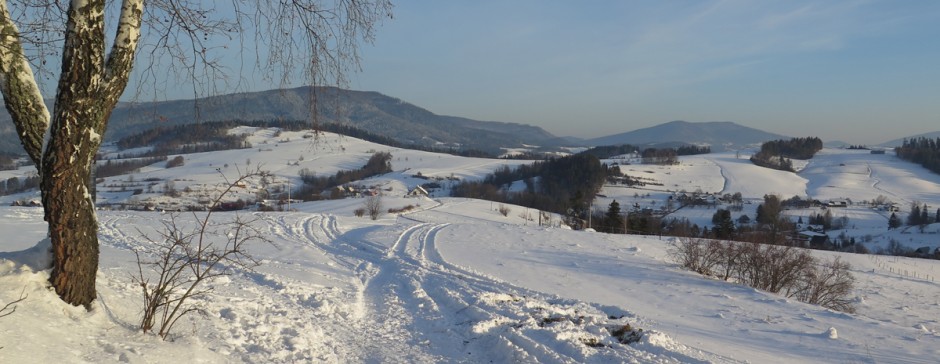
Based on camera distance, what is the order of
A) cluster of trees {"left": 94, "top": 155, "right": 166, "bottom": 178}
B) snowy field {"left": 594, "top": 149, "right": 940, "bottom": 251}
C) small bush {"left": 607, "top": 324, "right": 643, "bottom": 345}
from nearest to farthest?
1. small bush {"left": 607, "top": 324, "right": 643, "bottom": 345}
2. snowy field {"left": 594, "top": 149, "right": 940, "bottom": 251}
3. cluster of trees {"left": 94, "top": 155, "right": 166, "bottom": 178}

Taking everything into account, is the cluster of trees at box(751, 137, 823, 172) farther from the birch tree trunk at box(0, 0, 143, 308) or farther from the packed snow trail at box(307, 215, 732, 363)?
the birch tree trunk at box(0, 0, 143, 308)

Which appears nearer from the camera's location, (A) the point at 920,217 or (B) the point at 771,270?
(B) the point at 771,270

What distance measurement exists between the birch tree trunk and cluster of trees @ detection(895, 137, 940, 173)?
161 metres

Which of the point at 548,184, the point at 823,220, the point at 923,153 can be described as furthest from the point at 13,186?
the point at 923,153

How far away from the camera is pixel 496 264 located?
20.0 metres

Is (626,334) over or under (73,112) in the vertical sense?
under

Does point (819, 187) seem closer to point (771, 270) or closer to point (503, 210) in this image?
point (503, 210)

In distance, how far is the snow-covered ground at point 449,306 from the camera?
15.4 feet

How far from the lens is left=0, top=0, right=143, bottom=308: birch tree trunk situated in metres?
4.04

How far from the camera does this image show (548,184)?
108 metres

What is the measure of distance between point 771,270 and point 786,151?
16439 centimetres

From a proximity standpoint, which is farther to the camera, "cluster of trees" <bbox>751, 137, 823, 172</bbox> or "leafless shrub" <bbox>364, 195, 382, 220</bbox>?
"cluster of trees" <bbox>751, 137, 823, 172</bbox>

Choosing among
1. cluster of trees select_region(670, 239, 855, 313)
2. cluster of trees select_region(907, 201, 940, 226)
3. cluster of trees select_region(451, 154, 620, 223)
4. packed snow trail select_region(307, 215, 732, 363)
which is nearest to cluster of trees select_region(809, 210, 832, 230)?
cluster of trees select_region(907, 201, 940, 226)

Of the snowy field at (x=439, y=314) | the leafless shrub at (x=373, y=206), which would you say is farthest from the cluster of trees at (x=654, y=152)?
the snowy field at (x=439, y=314)
